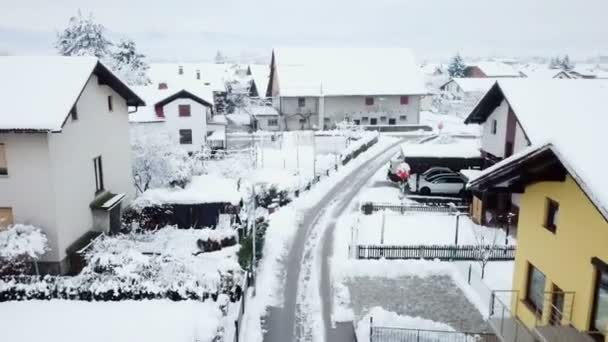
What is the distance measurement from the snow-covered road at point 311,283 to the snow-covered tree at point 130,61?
4134cm

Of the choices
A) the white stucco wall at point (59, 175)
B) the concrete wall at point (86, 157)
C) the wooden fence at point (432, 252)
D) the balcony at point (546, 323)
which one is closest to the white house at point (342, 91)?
the concrete wall at point (86, 157)

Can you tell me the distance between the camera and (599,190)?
902cm

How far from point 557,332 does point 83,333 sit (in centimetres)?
1331

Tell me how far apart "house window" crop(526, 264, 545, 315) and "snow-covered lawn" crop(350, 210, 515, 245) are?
32.3 feet

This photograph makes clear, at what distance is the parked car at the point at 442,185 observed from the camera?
32062mm

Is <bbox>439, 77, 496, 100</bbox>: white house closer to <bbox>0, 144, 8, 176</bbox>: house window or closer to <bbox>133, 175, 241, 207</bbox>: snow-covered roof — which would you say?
<bbox>133, 175, 241, 207</bbox>: snow-covered roof

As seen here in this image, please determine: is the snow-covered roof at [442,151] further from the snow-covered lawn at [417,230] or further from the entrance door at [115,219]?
the entrance door at [115,219]

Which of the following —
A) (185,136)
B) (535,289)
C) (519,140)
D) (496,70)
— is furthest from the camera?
(496,70)

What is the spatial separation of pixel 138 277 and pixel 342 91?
44.3m

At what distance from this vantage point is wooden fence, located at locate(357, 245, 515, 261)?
2217cm

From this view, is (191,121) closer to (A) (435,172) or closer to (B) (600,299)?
(A) (435,172)

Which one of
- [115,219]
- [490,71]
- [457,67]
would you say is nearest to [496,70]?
[490,71]

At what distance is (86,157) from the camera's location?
881 inches

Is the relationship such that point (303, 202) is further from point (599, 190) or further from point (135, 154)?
point (599, 190)
